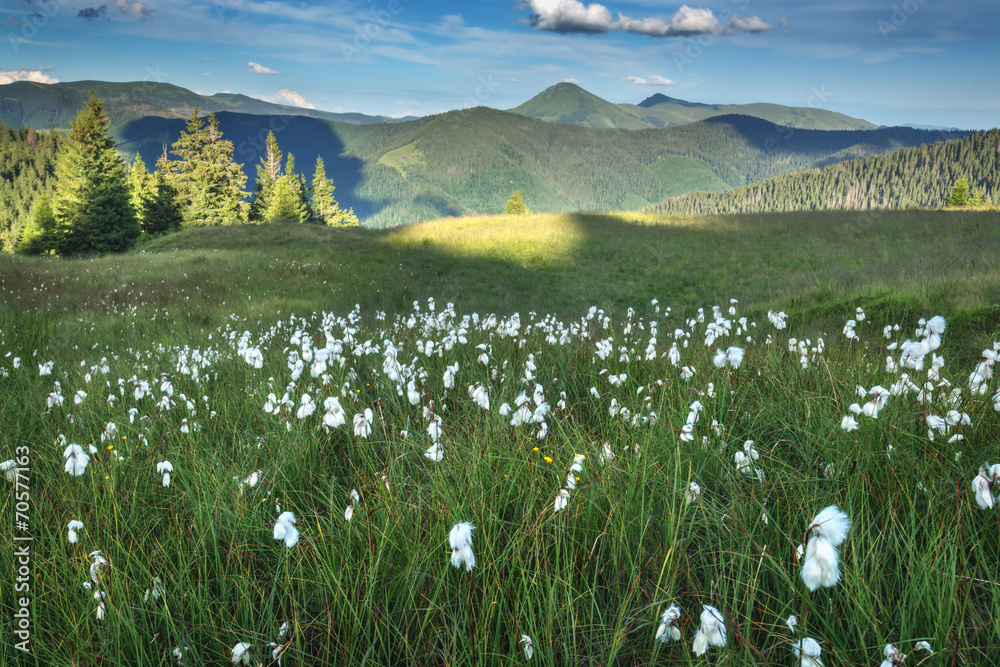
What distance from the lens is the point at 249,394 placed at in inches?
169

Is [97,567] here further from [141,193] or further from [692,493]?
[141,193]

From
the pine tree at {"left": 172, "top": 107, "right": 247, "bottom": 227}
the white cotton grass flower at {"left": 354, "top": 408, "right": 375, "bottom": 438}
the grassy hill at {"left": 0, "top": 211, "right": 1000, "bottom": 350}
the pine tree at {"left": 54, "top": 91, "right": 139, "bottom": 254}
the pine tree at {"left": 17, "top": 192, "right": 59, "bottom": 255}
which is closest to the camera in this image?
the white cotton grass flower at {"left": 354, "top": 408, "right": 375, "bottom": 438}

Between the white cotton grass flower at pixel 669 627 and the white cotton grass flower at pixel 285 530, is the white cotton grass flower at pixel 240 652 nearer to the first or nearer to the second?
the white cotton grass flower at pixel 285 530

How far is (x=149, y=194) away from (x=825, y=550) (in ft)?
198

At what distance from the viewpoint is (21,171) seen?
108000 mm

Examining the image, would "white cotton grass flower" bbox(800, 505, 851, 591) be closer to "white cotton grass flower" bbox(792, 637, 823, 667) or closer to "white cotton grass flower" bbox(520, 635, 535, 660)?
"white cotton grass flower" bbox(792, 637, 823, 667)

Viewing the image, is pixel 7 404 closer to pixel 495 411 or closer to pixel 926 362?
pixel 495 411

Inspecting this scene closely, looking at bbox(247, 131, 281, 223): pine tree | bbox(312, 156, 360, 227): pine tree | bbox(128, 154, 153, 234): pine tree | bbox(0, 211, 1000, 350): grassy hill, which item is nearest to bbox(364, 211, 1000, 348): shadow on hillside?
bbox(0, 211, 1000, 350): grassy hill

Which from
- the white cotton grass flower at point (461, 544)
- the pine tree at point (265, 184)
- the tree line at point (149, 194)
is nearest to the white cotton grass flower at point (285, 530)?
the white cotton grass flower at point (461, 544)

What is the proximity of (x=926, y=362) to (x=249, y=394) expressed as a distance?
230 inches

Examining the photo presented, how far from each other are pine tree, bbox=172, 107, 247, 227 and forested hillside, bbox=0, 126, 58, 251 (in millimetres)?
77852

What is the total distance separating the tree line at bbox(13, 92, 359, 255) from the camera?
38719 millimetres

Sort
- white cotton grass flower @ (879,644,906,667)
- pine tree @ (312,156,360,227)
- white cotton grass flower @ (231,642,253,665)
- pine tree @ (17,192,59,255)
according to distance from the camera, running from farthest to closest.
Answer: pine tree @ (312,156,360,227) → pine tree @ (17,192,59,255) → white cotton grass flower @ (231,642,253,665) → white cotton grass flower @ (879,644,906,667)

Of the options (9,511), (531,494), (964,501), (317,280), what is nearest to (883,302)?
(964,501)
